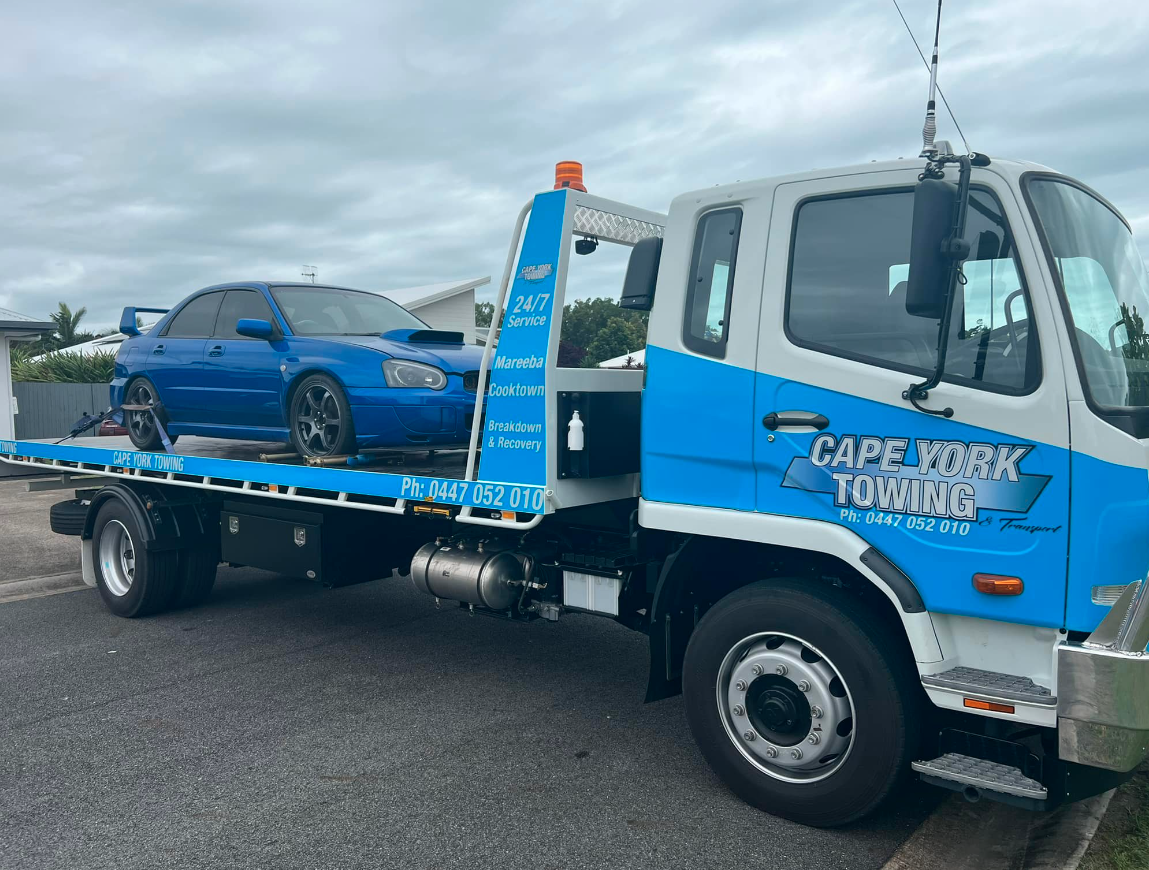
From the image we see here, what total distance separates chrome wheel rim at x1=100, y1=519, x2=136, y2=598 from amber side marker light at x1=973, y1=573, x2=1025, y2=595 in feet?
20.9

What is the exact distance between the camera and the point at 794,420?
3.59m

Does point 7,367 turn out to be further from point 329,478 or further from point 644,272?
point 644,272

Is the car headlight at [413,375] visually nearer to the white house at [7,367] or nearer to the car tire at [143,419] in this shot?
the car tire at [143,419]

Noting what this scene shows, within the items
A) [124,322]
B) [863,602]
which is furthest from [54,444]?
[863,602]

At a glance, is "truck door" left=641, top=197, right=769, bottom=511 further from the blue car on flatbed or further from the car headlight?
the car headlight

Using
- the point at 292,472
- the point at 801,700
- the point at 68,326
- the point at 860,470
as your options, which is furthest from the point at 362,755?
the point at 68,326

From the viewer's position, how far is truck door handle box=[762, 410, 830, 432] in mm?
3530

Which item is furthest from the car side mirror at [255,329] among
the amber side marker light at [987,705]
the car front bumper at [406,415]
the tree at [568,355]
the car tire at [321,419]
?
the amber side marker light at [987,705]

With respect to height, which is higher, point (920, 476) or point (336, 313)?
point (336, 313)

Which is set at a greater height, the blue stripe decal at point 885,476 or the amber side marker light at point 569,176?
the amber side marker light at point 569,176

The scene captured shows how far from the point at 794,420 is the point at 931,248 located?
87 centimetres

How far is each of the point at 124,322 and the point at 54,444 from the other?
3.83 ft

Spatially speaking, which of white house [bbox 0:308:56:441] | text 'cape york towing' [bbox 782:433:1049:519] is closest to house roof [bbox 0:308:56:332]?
white house [bbox 0:308:56:441]

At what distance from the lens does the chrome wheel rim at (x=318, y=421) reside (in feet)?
18.8
